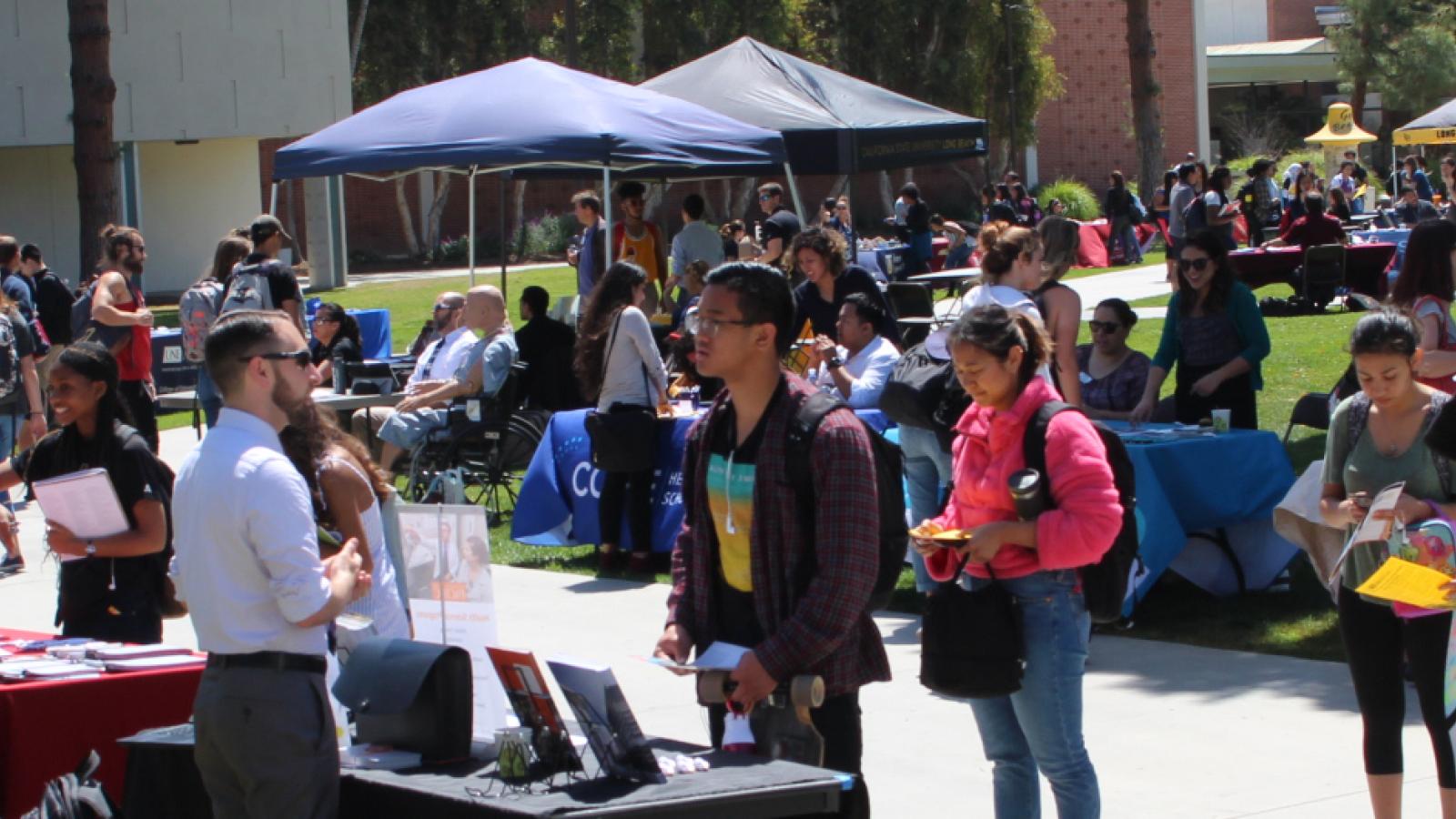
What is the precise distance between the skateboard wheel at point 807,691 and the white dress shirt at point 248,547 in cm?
103

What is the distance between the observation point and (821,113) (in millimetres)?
16297

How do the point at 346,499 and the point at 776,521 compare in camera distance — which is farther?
the point at 346,499

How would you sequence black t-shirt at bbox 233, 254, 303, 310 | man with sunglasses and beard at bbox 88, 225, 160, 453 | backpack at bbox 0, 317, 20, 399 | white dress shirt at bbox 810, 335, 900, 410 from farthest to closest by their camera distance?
man with sunglasses and beard at bbox 88, 225, 160, 453, black t-shirt at bbox 233, 254, 303, 310, backpack at bbox 0, 317, 20, 399, white dress shirt at bbox 810, 335, 900, 410

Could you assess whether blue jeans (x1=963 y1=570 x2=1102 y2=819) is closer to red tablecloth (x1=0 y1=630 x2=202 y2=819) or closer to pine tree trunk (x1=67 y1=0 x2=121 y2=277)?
red tablecloth (x1=0 y1=630 x2=202 y2=819)

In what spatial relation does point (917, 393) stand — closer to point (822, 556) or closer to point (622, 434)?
point (822, 556)

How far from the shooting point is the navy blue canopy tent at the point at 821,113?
52.5ft

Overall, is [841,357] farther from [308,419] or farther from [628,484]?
[308,419]

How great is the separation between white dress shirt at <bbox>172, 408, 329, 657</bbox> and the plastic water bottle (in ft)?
3.08

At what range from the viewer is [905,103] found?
1733 cm

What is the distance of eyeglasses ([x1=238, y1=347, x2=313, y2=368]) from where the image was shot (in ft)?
12.7

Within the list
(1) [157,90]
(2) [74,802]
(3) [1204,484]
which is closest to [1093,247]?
(1) [157,90]

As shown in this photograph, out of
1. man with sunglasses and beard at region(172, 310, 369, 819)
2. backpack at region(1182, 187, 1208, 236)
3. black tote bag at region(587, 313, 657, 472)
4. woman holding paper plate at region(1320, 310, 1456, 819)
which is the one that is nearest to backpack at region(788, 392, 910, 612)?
man with sunglasses and beard at region(172, 310, 369, 819)

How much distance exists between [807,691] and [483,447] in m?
8.19

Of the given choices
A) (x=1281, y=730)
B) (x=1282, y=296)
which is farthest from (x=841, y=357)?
(x=1282, y=296)
